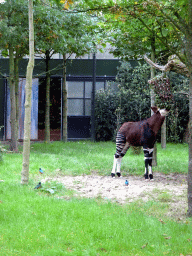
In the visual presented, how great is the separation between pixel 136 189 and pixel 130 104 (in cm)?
1159

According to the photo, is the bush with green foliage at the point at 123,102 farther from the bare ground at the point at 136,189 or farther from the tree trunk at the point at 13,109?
the bare ground at the point at 136,189

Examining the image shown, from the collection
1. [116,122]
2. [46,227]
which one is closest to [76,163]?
[46,227]

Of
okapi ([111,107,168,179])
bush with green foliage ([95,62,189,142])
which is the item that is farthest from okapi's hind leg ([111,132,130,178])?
bush with green foliage ([95,62,189,142])

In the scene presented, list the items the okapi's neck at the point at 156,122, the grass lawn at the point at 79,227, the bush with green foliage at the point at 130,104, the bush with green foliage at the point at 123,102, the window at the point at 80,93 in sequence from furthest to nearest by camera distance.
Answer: the window at the point at 80,93 → the bush with green foliage at the point at 123,102 → the bush with green foliage at the point at 130,104 → the okapi's neck at the point at 156,122 → the grass lawn at the point at 79,227

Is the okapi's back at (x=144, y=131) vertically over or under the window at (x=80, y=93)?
under

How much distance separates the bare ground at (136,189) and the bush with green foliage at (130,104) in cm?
902

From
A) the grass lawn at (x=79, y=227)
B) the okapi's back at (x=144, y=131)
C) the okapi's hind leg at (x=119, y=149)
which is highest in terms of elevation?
the okapi's back at (x=144, y=131)

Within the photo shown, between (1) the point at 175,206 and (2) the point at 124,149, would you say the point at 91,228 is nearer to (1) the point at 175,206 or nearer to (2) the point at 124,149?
(1) the point at 175,206

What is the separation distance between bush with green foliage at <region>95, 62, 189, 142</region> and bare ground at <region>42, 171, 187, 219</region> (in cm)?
902

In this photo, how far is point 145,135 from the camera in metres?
9.36

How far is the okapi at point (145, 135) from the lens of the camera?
30.6 ft

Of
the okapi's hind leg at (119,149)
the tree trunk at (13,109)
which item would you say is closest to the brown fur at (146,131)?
the okapi's hind leg at (119,149)

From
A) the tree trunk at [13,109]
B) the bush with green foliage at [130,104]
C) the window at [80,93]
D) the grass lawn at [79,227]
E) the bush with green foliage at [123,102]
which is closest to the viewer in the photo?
the grass lawn at [79,227]

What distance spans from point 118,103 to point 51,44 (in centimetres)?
663
